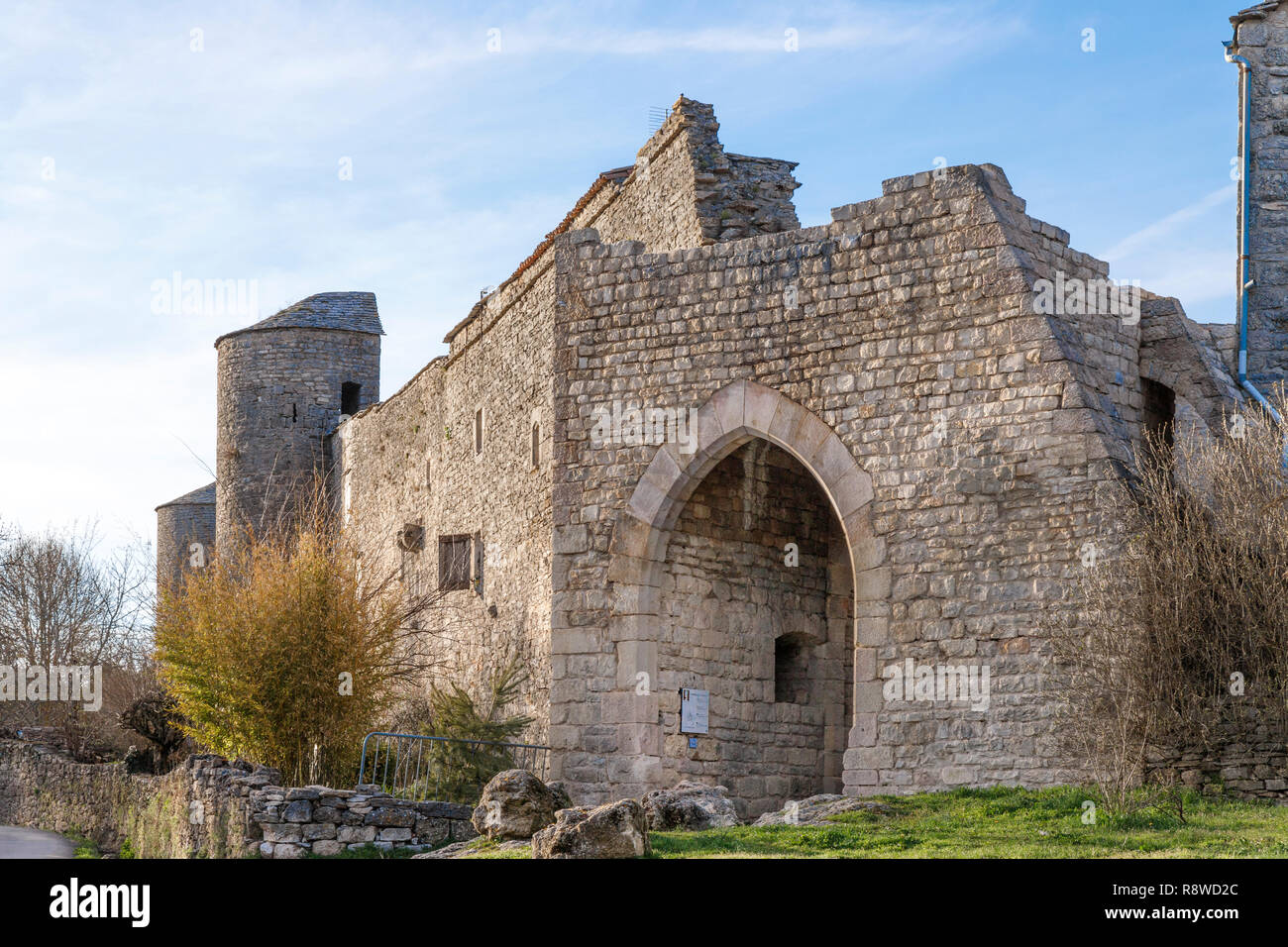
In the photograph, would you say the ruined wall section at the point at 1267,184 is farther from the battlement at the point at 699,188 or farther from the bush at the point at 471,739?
the bush at the point at 471,739

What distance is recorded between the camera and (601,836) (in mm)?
8414

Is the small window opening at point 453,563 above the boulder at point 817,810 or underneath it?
above

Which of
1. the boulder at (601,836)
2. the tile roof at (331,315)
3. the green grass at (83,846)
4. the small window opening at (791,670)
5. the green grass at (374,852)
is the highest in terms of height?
the tile roof at (331,315)

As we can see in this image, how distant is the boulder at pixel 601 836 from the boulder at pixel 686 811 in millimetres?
1603

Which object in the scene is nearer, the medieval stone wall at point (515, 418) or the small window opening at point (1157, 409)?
the small window opening at point (1157, 409)

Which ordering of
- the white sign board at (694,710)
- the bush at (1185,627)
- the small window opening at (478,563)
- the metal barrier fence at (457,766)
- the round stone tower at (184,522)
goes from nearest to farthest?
1. the bush at (1185,627)
2. the white sign board at (694,710)
3. the metal barrier fence at (457,766)
4. the small window opening at (478,563)
5. the round stone tower at (184,522)

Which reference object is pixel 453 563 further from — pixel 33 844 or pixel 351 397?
pixel 351 397

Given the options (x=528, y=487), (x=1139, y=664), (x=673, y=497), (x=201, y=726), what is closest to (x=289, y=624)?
(x=201, y=726)

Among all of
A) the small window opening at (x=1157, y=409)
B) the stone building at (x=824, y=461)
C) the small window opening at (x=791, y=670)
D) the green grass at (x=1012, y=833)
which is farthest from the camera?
the small window opening at (x=791, y=670)

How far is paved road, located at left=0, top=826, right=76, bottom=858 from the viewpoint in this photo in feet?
48.7

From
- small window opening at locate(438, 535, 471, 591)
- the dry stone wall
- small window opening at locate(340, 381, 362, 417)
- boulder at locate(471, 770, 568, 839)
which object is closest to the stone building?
the dry stone wall

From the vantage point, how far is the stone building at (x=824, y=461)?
Answer: 11.3 meters

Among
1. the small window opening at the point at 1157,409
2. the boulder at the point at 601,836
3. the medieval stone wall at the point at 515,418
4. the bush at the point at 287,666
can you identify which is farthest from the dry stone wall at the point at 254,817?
the small window opening at the point at 1157,409

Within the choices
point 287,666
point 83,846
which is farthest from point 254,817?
point 83,846
